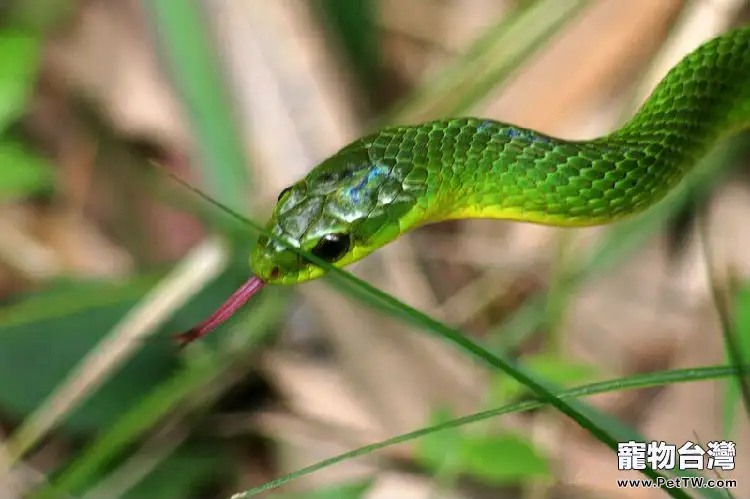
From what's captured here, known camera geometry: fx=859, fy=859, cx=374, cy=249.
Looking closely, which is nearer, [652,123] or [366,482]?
[652,123]

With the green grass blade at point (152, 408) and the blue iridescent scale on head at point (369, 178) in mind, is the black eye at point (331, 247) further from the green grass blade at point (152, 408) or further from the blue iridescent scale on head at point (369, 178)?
the green grass blade at point (152, 408)

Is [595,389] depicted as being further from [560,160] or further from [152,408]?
[152,408]

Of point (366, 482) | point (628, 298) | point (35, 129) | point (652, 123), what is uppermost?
point (35, 129)

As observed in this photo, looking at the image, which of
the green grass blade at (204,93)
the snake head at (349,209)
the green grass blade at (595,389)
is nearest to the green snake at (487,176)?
the snake head at (349,209)

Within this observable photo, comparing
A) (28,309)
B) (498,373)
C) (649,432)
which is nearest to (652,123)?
(498,373)

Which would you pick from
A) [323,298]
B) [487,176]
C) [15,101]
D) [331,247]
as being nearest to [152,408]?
[323,298]

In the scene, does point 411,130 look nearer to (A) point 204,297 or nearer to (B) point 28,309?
(A) point 204,297

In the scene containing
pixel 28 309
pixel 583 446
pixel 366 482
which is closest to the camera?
pixel 366 482
